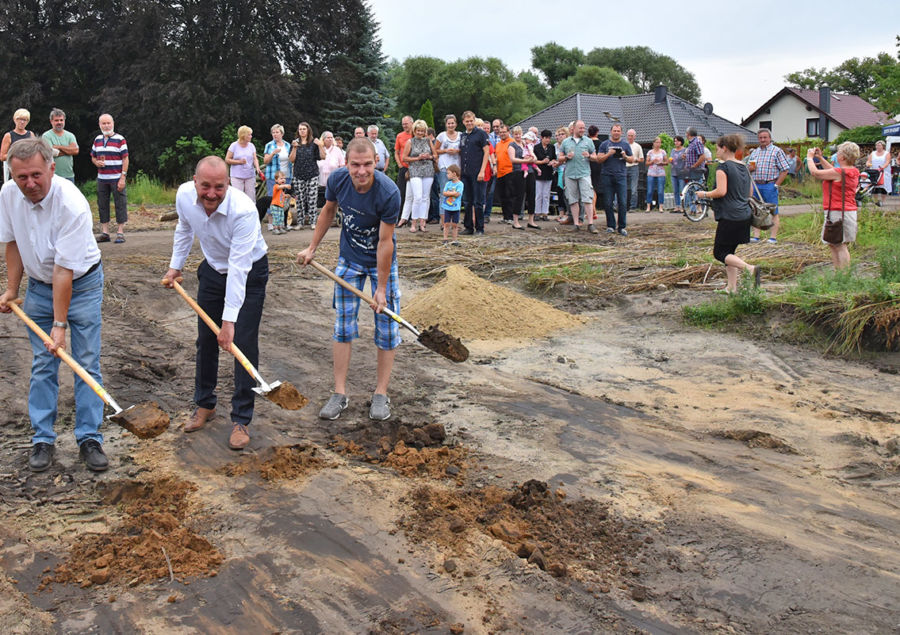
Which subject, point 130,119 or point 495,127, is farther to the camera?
point 130,119

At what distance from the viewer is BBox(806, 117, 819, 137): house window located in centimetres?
6162

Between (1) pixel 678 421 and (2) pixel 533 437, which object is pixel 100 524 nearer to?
(2) pixel 533 437

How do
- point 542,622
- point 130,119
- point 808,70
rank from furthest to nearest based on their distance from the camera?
point 808,70 → point 130,119 → point 542,622

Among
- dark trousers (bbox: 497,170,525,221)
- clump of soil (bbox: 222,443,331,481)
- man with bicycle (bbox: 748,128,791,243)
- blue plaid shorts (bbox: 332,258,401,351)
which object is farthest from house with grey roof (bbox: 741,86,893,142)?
clump of soil (bbox: 222,443,331,481)

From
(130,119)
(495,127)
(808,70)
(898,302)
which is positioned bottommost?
(898,302)

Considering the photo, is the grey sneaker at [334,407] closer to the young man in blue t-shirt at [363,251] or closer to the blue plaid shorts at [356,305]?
the young man in blue t-shirt at [363,251]

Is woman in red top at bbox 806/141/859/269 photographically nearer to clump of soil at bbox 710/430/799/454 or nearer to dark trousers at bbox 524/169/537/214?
clump of soil at bbox 710/430/799/454

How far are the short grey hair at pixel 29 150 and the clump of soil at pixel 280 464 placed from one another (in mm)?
2058

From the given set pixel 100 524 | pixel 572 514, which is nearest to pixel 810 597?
pixel 572 514

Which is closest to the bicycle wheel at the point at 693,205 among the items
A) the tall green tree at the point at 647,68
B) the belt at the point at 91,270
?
the belt at the point at 91,270

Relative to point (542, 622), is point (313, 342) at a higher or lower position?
higher

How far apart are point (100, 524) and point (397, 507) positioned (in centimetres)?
156

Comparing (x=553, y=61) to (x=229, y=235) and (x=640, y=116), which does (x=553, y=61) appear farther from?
(x=229, y=235)

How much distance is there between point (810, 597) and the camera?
3486 millimetres
